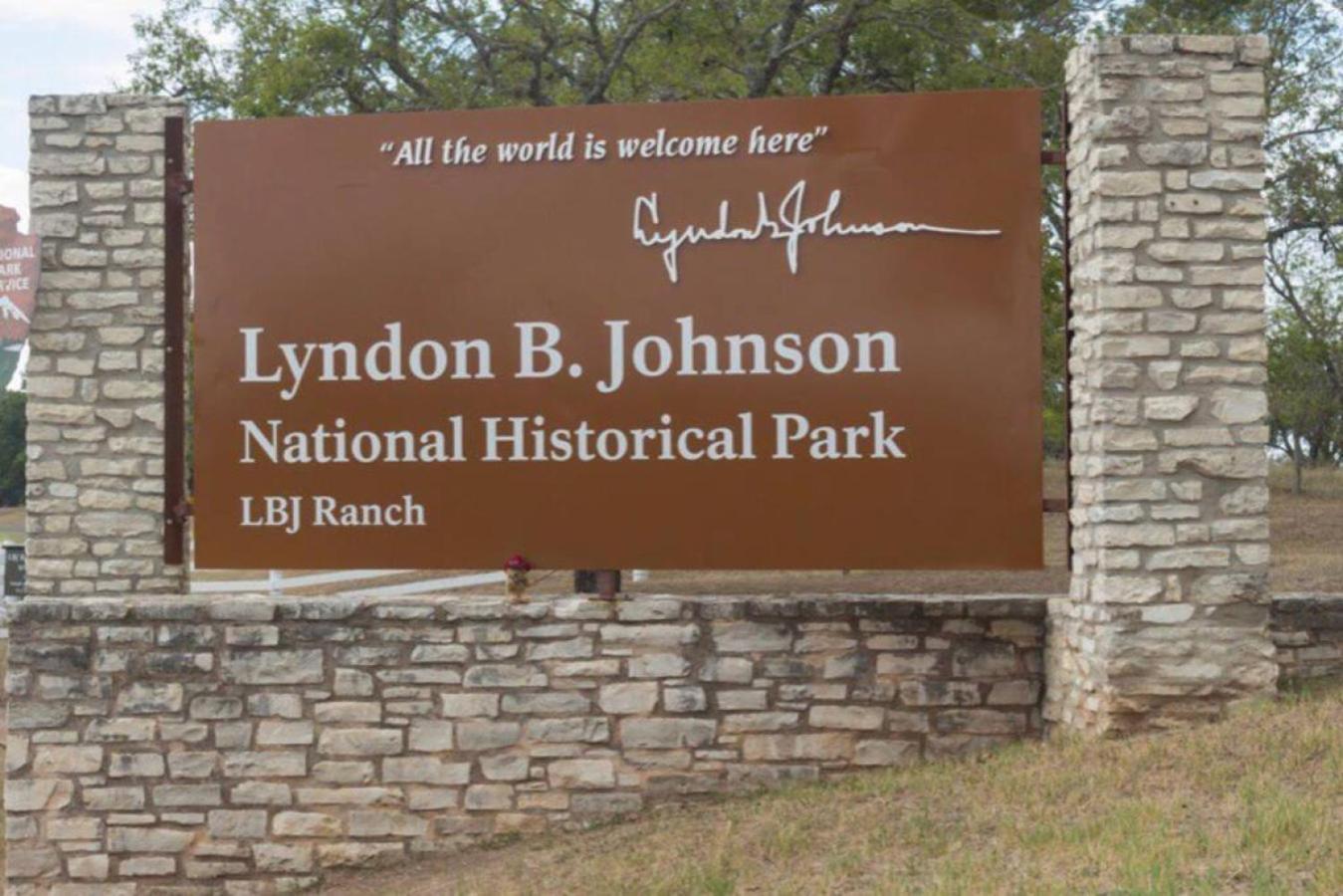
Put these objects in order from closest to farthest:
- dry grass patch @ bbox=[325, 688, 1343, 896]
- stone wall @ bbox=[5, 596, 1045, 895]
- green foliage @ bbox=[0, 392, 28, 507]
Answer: dry grass patch @ bbox=[325, 688, 1343, 896]
stone wall @ bbox=[5, 596, 1045, 895]
green foliage @ bbox=[0, 392, 28, 507]

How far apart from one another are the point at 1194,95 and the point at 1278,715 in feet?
10.2

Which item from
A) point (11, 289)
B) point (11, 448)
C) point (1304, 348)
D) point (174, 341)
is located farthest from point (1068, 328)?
point (11, 448)

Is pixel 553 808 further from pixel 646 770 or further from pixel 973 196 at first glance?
pixel 973 196

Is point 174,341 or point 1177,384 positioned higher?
point 174,341

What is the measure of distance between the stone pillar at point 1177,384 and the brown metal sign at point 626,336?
20.2 inches

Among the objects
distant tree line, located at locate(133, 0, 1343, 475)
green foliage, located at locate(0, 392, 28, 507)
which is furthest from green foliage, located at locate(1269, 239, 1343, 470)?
green foliage, located at locate(0, 392, 28, 507)

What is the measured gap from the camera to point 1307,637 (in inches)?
366

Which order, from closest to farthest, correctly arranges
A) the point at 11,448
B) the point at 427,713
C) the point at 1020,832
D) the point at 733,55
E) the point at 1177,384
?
the point at 1020,832 → the point at 1177,384 → the point at 427,713 → the point at 733,55 → the point at 11,448

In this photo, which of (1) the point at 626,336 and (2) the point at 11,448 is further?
(2) the point at 11,448

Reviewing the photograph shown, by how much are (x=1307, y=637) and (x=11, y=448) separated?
51738mm

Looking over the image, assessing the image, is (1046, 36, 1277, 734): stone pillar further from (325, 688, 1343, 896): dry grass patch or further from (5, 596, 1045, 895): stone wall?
(5, 596, 1045, 895): stone wall

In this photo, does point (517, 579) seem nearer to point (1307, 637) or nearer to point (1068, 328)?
point (1068, 328)

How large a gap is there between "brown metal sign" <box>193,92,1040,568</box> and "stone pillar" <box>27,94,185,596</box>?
11.2 inches
